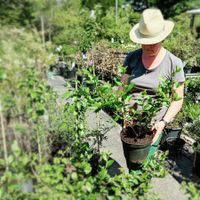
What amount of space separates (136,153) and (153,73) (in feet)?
2.17

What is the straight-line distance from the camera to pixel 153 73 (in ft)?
7.40

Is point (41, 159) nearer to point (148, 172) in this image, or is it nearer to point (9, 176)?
point (9, 176)

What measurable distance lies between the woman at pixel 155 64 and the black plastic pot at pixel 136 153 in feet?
0.51

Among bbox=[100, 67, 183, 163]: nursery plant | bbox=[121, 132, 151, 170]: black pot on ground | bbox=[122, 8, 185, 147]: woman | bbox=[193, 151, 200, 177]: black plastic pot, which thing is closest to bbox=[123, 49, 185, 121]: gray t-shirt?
bbox=[122, 8, 185, 147]: woman

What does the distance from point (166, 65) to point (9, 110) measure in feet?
4.21

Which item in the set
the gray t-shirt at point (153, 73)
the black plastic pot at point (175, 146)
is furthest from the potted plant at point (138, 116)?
the black plastic pot at point (175, 146)

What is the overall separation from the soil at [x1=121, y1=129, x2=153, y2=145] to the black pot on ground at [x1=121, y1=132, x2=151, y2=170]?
23mm

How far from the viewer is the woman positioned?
2.18m

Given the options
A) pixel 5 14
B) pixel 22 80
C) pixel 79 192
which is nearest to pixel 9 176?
pixel 79 192

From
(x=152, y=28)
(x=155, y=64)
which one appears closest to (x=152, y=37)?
(x=152, y=28)

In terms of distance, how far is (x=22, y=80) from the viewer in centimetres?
147

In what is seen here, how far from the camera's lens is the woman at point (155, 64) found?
2.18 m

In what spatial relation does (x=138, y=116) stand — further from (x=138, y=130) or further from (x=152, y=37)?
(x=152, y=37)

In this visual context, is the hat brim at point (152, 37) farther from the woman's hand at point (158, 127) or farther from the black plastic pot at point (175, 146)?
the black plastic pot at point (175, 146)
